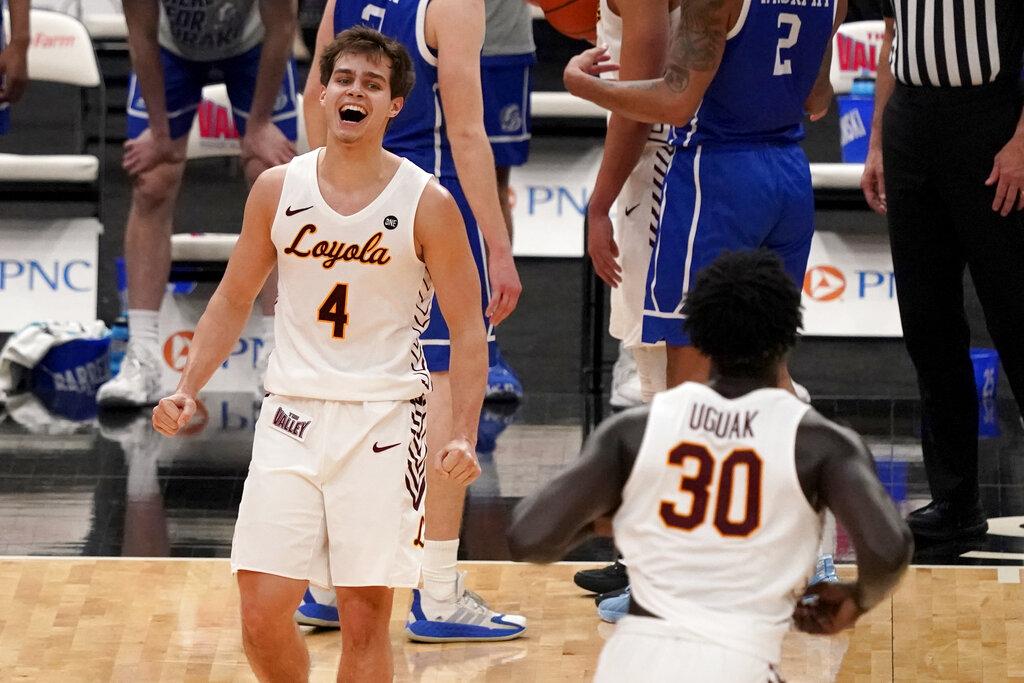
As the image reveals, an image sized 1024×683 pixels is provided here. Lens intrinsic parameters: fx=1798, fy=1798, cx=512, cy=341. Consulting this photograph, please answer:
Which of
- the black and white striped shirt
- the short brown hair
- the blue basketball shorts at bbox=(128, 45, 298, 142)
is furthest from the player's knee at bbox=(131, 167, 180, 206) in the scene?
the short brown hair

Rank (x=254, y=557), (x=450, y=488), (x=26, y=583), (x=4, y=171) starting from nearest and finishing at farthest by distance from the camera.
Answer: (x=254, y=557), (x=450, y=488), (x=26, y=583), (x=4, y=171)

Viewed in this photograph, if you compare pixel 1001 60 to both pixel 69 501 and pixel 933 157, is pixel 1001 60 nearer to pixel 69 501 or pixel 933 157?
pixel 933 157

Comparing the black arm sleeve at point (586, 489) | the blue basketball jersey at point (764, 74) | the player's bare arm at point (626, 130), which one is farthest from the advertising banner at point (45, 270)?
the black arm sleeve at point (586, 489)

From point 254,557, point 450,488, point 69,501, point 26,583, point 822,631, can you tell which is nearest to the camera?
point 822,631

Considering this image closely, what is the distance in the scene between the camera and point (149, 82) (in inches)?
290

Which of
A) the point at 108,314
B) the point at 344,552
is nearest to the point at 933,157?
the point at 344,552

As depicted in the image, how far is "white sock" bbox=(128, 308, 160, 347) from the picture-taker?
743 centimetres

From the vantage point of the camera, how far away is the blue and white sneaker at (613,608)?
4867 mm

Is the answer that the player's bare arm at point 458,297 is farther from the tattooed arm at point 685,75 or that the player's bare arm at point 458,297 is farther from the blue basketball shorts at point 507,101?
the blue basketball shorts at point 507,101

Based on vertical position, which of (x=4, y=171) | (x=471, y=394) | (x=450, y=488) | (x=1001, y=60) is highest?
(x=1001, y=60)

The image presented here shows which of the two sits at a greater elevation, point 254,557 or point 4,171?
point 254,557

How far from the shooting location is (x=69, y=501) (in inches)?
240

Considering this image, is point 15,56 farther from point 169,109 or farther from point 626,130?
point 626,130

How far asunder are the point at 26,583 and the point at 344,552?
174cm
